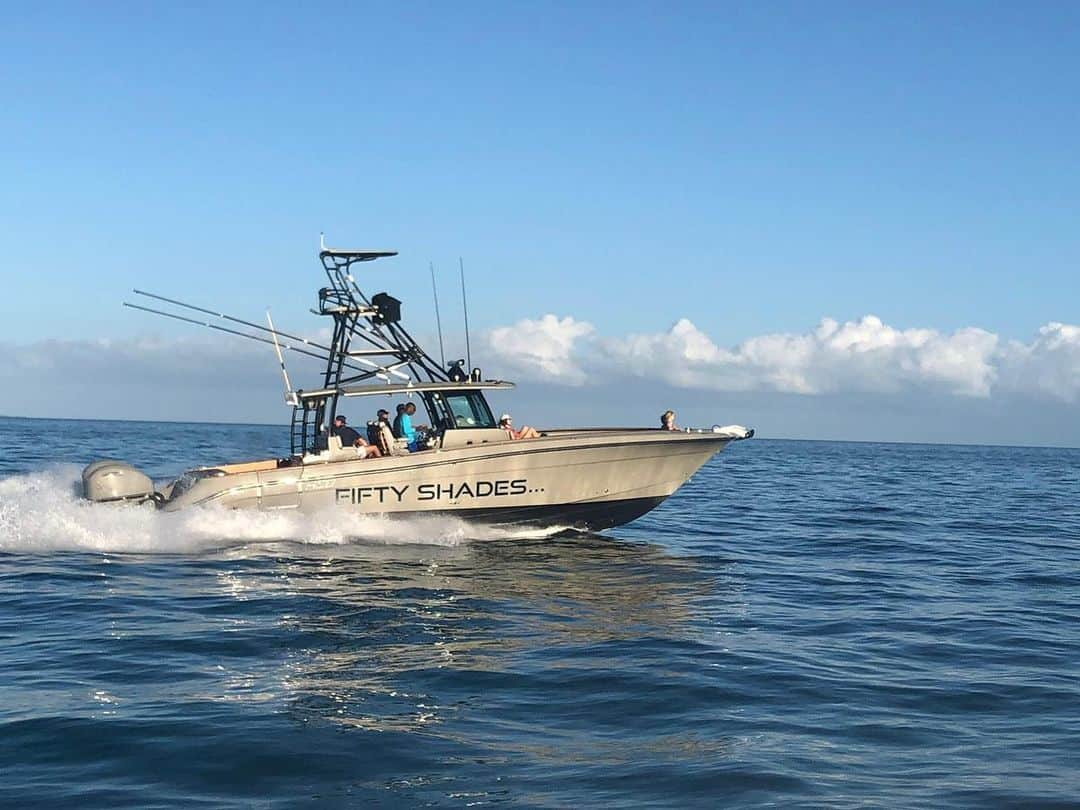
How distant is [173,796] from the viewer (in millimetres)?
6848

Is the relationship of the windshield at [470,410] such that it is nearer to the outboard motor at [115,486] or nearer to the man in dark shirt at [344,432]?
the man in dark shirt at [344,432]

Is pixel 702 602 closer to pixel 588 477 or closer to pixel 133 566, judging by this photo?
pixel 588 477

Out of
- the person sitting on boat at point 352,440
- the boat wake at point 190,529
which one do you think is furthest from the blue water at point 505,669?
the person sitting on boat at point 352,440

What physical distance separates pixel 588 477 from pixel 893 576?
562cm

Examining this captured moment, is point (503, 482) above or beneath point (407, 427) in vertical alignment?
beneath

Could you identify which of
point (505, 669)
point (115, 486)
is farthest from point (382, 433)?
point (505, 669)

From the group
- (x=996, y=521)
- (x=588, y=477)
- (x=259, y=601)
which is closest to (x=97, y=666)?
(x=259, y=601)

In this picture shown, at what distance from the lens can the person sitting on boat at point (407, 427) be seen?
65.0 feet

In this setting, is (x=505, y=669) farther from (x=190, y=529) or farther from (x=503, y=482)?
(x=190, y=529)

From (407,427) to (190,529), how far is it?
4.21 m

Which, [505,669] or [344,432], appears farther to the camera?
[344,432]

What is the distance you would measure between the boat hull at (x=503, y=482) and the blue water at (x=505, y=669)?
0.43 metres

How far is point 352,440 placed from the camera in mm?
20219

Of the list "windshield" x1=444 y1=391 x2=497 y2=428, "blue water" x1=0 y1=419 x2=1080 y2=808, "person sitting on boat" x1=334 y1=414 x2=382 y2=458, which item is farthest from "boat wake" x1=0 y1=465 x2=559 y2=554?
"windshield" x1=444 y1=391 x2=497 y2=428
